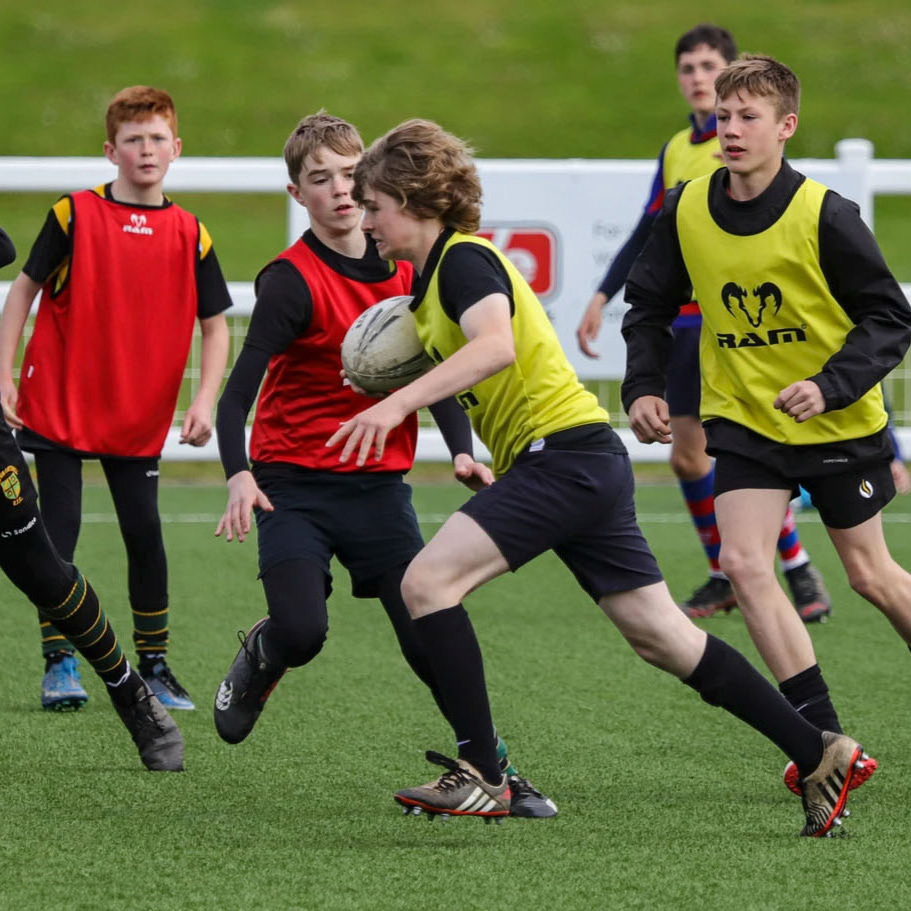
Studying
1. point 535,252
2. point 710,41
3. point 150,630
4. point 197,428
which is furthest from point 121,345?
point 535,252

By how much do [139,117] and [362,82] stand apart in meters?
26.6

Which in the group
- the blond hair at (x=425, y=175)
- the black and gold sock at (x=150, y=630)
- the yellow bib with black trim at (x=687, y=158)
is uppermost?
the yellow bib with black trim at (x=687, y=158)

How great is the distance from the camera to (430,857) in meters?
3.90

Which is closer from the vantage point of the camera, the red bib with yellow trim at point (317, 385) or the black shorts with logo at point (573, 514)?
the black shorts with logo at point (573, 514)

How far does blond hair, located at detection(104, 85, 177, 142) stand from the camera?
17.7 ft

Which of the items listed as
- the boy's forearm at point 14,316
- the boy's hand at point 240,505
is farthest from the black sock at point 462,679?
the boy's forearm at point 14,316


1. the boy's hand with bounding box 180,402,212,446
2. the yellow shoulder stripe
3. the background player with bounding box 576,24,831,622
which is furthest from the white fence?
the boy's hand with bounding box 180,402,212,446

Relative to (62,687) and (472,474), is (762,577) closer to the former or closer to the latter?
(472,474)

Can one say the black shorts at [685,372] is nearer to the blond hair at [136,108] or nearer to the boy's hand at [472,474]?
the blond hair at [136,108]

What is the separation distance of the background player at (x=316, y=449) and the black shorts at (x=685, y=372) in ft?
7.10

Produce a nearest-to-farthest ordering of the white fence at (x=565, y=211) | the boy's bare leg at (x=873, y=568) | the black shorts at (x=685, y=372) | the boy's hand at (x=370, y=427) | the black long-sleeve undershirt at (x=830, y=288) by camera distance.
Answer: the boy's hand at (x=370, y=427) < the black long-sleeve undershirt at (x=830, y=288) < the boy's bare leg at (x=873, y=568) < the black shorts at (x=685, y=372) < the white fence at (x=565, y=211)

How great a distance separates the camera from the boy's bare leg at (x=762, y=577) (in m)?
4.41

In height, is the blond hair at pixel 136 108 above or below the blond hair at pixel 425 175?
above

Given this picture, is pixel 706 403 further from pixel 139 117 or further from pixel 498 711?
pixel 139 117
